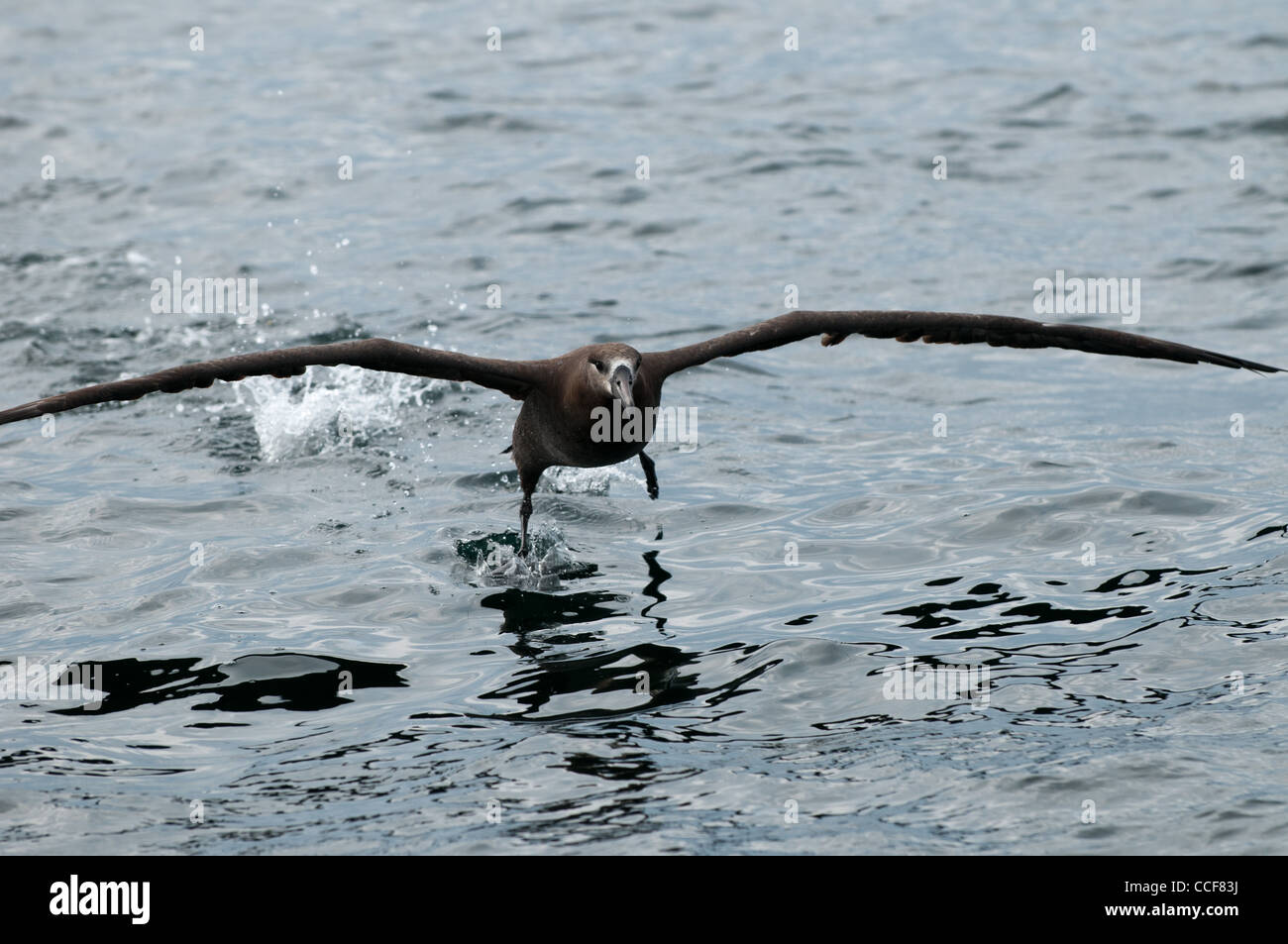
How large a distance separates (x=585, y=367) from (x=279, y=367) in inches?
73.8

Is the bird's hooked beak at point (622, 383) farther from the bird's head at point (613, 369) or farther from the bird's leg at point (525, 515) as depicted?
the bird's leg at point (525, 515)

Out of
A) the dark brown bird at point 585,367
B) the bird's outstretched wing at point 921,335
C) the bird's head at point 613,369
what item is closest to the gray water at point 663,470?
the dark brown bird at point 585,367

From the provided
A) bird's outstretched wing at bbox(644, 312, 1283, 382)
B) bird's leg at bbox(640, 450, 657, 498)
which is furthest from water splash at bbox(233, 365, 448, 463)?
bird's outstretched wing at bbox(644, 312, 1283, 382)

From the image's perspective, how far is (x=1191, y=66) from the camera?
24.2 metres

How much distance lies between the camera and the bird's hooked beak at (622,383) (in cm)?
930

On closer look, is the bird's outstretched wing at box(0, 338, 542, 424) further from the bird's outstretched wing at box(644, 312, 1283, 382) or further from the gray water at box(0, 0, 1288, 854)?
the gray water at box(0, 0, 1288, 854)

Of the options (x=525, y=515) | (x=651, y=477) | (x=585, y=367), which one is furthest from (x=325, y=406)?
(x=585, y=367)

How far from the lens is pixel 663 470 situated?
1300 cm

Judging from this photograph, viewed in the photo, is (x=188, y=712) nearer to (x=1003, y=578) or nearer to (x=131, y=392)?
(x=131, y=392)

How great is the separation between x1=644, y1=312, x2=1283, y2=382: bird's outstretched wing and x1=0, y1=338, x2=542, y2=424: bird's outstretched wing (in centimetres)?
126

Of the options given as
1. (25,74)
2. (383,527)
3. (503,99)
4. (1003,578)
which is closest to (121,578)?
(383,527)

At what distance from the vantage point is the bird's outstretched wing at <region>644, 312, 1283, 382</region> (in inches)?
415

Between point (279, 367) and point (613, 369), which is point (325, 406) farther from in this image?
point (613, 369)
